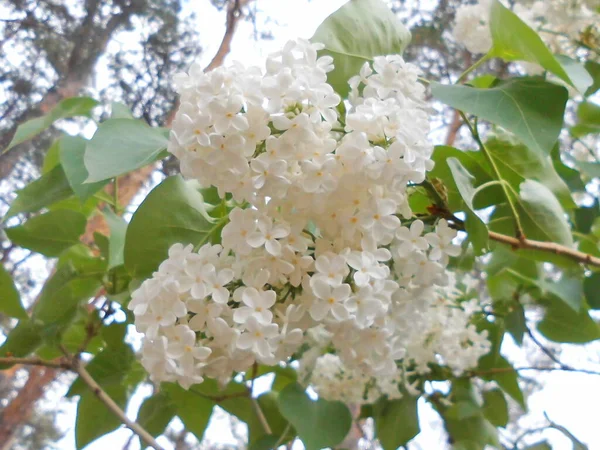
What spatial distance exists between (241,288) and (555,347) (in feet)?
4.79

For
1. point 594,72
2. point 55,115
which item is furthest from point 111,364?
point 594,72

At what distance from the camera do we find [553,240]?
565 millimetres

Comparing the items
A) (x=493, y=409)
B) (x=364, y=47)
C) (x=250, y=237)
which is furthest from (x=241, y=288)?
(x=493, y=409)

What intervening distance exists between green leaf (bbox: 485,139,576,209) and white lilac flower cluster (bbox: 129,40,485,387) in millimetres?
256

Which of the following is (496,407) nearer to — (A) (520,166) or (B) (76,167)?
(A) (520,166)

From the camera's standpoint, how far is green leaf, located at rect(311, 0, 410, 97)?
52 cm

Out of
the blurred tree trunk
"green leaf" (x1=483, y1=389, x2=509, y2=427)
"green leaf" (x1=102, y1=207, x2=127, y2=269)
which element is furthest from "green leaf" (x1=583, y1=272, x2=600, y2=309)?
the blurred tree trunk

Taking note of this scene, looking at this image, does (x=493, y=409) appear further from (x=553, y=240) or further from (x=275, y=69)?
(x=275, y=69)

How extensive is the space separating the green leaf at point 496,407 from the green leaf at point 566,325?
0.14 metres

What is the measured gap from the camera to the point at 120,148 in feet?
1.51

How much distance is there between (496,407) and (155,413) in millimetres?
539

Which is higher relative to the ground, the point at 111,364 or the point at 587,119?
the point at 587,119

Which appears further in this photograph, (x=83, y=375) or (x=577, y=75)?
(x=83, y=375)

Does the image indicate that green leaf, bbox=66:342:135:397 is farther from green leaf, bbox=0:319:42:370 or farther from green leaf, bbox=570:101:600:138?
green leaf, bbox=570:101:600:138
